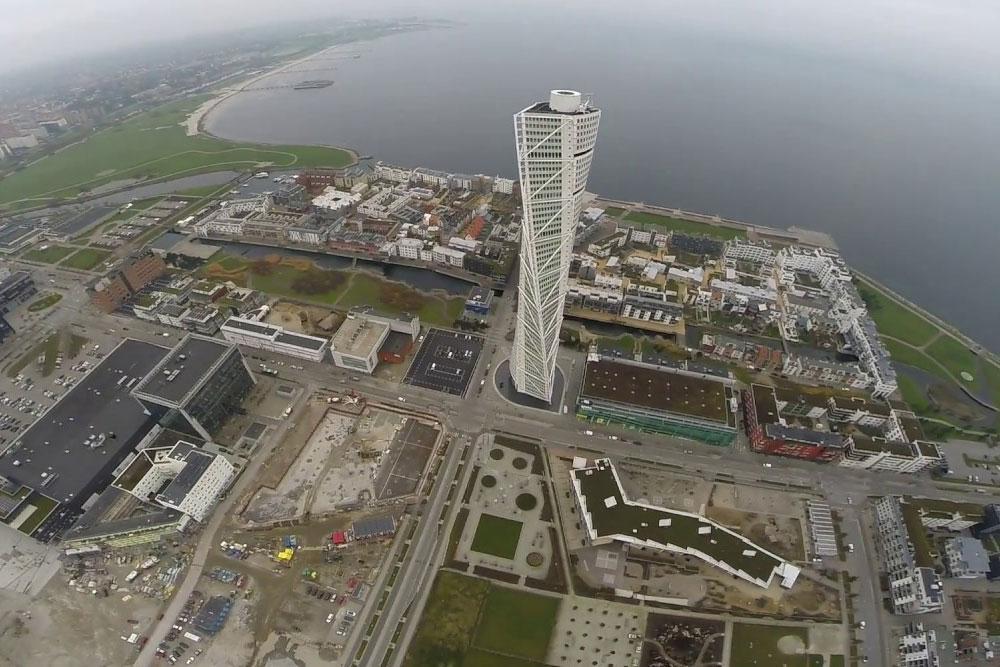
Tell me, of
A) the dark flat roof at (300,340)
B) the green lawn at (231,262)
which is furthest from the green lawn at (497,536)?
the green lawn at (231,262)

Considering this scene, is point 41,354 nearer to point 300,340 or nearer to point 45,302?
point 45,302

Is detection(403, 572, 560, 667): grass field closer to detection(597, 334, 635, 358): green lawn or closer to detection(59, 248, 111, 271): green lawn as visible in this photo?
detection(597, 334, 635, 358): green lawn

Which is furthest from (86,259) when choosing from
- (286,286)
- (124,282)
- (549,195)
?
(549,195)

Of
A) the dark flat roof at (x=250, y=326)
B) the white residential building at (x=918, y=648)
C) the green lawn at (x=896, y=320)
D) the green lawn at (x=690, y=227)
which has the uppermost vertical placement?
the green lawn at (x=690, y=227)

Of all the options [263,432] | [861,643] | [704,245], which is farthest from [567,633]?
[704,245]

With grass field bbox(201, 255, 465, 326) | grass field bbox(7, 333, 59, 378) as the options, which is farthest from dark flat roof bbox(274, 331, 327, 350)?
grass field bbox(7, 333, 59, 378)

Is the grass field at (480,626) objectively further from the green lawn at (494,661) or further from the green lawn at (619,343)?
the green lawn at (619,343)

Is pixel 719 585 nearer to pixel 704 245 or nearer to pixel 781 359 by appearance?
pixel 781 359
